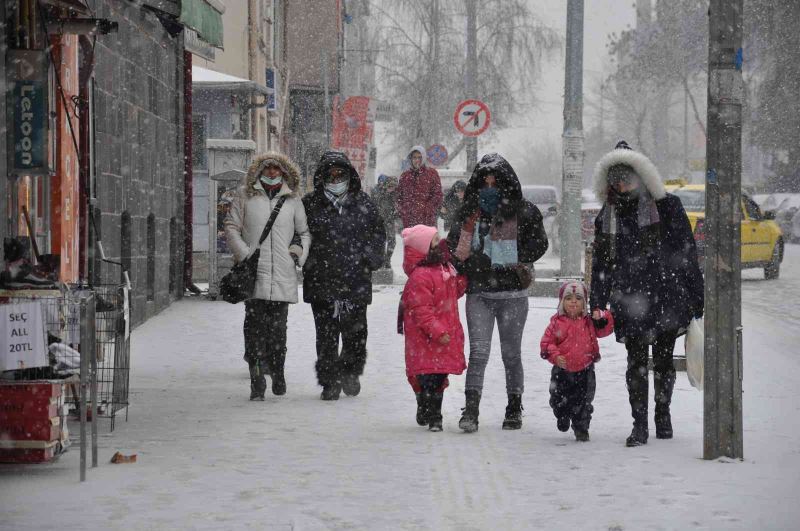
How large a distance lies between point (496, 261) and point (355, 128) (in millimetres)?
21586

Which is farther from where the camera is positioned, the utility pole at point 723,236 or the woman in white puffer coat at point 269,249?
the woman in white puffer coat at point 269,249

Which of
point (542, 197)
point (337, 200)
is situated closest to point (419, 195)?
point (337, 200)

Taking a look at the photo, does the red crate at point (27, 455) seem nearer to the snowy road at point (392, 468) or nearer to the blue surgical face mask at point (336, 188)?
the snowy road at point (392, 468)

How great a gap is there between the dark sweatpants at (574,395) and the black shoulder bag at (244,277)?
8.40 feet

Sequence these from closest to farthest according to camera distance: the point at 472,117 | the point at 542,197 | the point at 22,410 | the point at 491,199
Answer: the point at 22,410 < the point at 491,199 < the point at 472,117 < the point at 542,197

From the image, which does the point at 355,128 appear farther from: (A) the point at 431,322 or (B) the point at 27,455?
(B) the point at 27,455

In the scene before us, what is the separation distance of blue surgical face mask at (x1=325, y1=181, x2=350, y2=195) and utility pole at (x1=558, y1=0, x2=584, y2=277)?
10.6m

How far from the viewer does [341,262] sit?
10.3 meters

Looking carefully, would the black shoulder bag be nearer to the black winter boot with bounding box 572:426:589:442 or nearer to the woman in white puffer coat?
the woman in white puffer coat

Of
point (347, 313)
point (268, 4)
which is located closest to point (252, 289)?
point (347, 313)

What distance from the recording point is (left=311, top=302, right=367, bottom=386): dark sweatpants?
1024 cm

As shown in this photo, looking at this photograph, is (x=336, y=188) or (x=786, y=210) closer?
(x=336, y=188)

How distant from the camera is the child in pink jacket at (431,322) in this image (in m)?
8.72

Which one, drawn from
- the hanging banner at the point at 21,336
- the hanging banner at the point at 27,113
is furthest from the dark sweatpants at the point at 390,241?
the hanging banner at the point at 21,336
